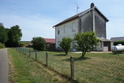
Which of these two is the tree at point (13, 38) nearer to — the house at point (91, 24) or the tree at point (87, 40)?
the house at point (91, 24)

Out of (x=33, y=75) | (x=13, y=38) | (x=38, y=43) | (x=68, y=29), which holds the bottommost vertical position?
(x=33, y=75)

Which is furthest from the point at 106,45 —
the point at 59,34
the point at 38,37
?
the point at 38,37

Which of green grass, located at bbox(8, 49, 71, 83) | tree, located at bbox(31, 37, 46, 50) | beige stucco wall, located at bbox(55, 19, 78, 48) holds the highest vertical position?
beige stucco wall, located at bbox(55, 19, 78, 48)

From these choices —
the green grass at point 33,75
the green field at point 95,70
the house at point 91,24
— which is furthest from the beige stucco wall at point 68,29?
the green grass at point 33,75

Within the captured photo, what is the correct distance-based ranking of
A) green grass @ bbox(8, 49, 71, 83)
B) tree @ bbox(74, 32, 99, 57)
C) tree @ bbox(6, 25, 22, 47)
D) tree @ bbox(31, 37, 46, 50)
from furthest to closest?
tree @ bbox(6, 25, 22, 47), tree @ bbox(31, 37, 46, 50), tree @ bbox(74, 32, 99, 57), green grass @ bbox(8, 49, 71, 83)

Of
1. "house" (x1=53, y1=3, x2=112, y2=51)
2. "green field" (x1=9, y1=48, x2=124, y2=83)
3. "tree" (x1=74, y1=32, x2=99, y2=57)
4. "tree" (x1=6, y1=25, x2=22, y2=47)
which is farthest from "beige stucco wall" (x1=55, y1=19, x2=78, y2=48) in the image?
"tree" (x1=6, y1=25, x2=22, y2=47)

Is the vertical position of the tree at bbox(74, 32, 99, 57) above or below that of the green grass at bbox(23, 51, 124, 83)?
above

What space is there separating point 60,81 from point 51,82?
43cm

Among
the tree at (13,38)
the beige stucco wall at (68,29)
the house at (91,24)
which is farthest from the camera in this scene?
the tree at (13,38)

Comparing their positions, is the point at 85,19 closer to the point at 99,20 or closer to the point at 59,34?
the point at 99,20

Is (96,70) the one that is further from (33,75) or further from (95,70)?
(33,75)

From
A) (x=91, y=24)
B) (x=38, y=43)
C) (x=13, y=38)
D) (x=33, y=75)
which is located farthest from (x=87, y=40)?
(x=13, y=38)

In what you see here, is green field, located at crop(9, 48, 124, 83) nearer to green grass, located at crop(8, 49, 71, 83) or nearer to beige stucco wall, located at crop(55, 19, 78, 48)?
green grass, located at crop(8, 49, 71, 83)

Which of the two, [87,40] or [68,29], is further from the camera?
[68,29]
